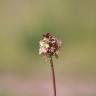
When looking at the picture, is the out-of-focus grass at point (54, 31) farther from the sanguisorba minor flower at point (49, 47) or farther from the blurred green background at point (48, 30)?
the sanguisorba minor flower at point (49, 47)

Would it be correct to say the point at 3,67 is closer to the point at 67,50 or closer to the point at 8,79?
the point at 8,79

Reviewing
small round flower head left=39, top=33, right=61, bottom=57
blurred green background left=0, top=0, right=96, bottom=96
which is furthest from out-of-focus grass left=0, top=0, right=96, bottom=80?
small round flower head left=39, top=33, right=61, bottom=57

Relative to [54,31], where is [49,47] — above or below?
below

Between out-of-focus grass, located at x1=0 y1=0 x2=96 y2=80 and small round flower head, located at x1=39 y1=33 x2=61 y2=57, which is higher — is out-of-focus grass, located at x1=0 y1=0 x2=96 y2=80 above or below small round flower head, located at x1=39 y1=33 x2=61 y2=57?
above

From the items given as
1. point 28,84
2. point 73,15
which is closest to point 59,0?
point 73,15

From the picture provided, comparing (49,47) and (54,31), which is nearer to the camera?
(49,47)

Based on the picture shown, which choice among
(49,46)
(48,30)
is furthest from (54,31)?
(49,46)

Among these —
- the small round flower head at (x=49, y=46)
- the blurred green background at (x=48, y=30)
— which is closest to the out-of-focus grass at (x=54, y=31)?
the blurred green background at (x=48, y=30)

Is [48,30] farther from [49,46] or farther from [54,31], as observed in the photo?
[49,46]

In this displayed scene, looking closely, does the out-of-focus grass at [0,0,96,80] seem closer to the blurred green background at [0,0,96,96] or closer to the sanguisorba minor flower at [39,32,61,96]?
the blurred green background at [0,0,96,96]
